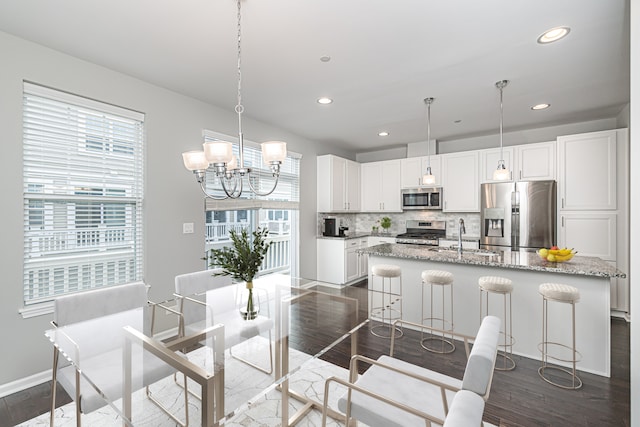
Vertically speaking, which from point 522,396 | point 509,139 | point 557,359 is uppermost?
point 509,139

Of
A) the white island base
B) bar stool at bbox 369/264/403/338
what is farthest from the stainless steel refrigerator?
bar stool at bbox 369/264/403/338

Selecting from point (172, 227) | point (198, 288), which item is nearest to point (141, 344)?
point (198, 288)

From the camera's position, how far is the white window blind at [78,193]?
2393mm

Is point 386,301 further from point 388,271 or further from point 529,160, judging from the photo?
point 529,160

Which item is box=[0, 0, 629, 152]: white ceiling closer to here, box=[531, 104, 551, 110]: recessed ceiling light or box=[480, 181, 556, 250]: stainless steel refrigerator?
box=[531, 104, 551, 110]: recessed ceiling light

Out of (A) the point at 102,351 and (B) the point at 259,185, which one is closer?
(A) the point at 102,351

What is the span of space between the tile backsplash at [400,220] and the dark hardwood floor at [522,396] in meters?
2.70

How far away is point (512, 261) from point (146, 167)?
12.3 ft

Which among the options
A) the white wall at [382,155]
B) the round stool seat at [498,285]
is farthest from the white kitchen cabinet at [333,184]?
the round stool seat at [498,285]

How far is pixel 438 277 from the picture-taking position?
2984mm

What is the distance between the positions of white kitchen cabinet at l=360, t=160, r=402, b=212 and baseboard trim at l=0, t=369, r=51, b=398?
5140 mm

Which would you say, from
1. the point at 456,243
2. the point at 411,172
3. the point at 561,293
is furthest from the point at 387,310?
the point at 411,172

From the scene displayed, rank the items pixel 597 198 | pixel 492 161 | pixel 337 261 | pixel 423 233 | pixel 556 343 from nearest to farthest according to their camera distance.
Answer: pixel 556 343, pixel 597 198, pixel 492 161, pixel 337 261, pixel 423 233

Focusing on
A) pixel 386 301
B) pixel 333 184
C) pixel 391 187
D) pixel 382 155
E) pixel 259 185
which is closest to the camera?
pixel 386 301
